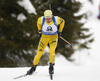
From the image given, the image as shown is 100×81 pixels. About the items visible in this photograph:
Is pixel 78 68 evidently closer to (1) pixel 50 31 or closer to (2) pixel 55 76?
(2) pixel 55 76

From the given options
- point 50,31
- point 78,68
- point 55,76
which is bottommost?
point 78,68

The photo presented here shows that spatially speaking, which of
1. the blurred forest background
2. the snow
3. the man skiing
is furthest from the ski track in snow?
the blurred forest background

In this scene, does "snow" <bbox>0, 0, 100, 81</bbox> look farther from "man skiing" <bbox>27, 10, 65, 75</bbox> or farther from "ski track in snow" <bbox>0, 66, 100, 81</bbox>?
"man skiing" <bbox>27, 10, 65, 75</bbox>

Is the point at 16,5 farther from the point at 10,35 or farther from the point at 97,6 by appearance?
the point at 97,6

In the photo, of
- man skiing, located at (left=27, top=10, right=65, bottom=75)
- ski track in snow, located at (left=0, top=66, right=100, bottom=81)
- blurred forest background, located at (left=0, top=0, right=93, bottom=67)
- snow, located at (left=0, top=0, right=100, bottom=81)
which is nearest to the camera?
ski track in snow, located at (left=0, top=66, right=100, bottom=81)

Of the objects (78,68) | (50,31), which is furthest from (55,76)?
(78,68)

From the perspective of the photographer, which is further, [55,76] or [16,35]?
[16,35]

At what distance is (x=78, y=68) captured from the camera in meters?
6.98

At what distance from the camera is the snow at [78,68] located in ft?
16.9

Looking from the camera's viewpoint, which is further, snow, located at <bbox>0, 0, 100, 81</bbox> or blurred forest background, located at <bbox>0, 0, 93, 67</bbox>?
blurred forest background, located at <bbox>0, 0, 93, 67</bbox>

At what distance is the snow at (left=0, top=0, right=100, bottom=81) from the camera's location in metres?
5.14

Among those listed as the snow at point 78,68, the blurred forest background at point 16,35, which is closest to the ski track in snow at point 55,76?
the snow at point 78,68

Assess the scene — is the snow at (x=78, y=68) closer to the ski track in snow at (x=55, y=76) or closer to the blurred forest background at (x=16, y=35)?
the ski track in snow at (x=55, y=76)

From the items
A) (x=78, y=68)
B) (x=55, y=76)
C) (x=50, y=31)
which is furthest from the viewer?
(x=78, y=68)
